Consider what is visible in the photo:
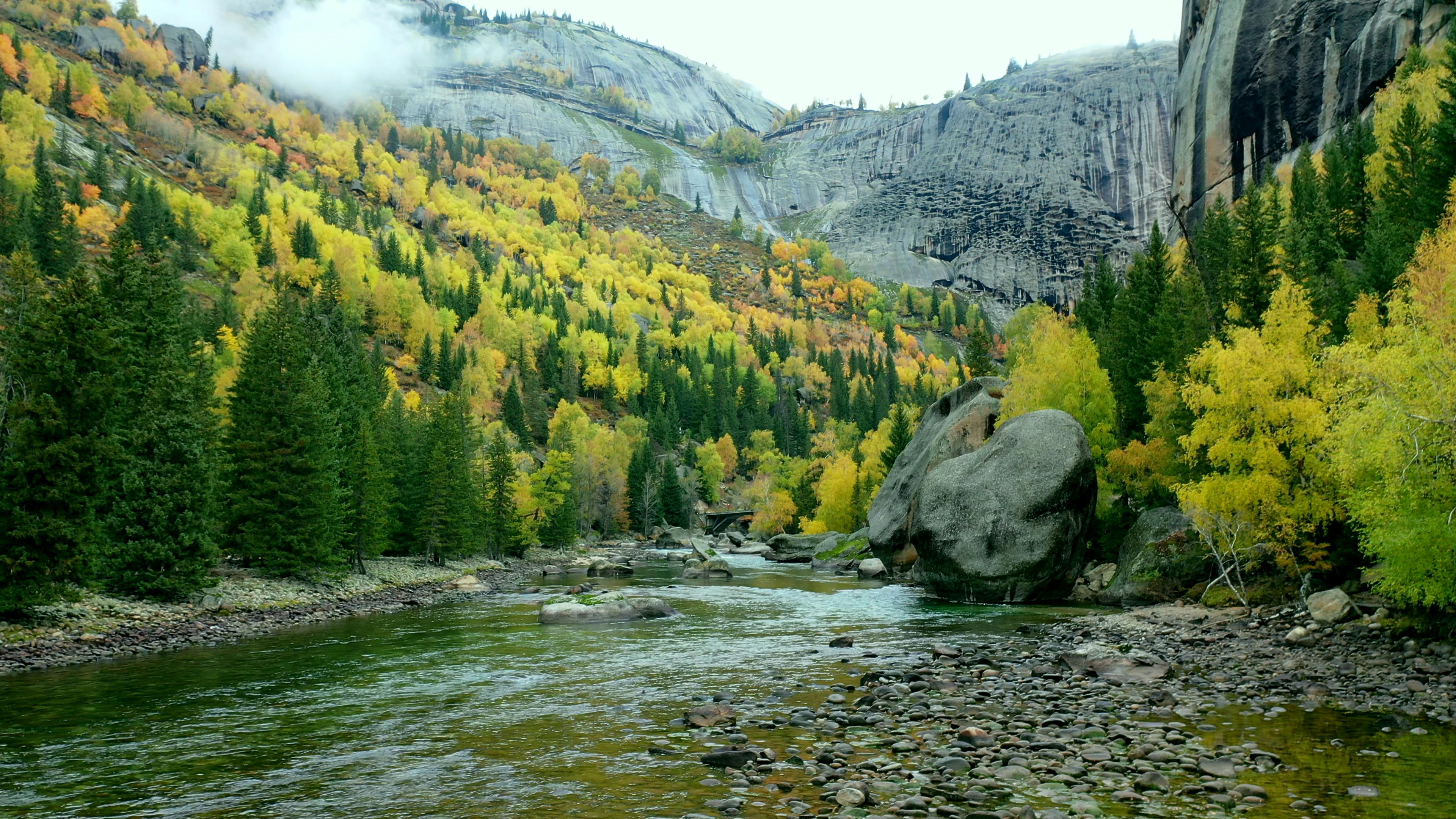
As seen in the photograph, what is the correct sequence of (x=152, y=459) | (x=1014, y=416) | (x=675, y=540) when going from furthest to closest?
(x=675, y=540)
(x=1014, y=416)
(x=152, y=459)

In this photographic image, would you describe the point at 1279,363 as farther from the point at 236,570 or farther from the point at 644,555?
Result: the point at 644,555

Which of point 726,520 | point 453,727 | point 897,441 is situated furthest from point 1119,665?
point 726,520

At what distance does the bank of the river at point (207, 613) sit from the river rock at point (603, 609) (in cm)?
1172

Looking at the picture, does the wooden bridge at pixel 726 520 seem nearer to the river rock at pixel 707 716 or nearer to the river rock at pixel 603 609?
the river rock at pixel 603 609

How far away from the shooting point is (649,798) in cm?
1144

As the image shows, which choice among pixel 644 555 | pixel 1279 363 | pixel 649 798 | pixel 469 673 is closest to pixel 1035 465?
pixel 1279 363

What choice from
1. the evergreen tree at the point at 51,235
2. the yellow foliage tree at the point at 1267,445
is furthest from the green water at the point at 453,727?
the evergreen tree at the point at 51,235

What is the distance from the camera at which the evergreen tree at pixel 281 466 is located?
4328 centimetres

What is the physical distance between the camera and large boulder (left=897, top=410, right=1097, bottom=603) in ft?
119

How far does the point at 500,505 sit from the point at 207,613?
40.7m

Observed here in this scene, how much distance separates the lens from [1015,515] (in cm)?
3628

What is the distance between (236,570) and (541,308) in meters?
156

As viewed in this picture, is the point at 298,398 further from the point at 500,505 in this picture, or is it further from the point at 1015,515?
the point at 1015,515

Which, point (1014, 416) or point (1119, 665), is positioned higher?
point (1014, 416)
